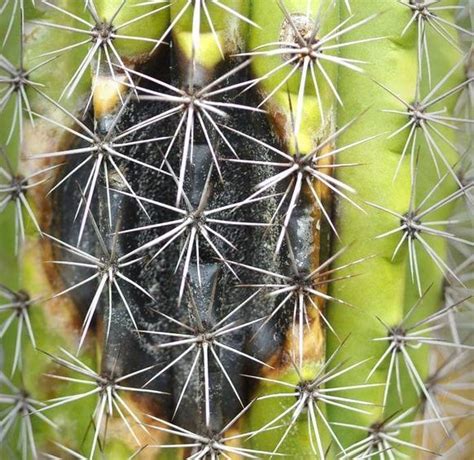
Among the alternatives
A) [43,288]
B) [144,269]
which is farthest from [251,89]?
[43,288]

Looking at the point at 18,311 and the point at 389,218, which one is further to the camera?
the point at 18,311

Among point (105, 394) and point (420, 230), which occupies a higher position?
point (420, 230)

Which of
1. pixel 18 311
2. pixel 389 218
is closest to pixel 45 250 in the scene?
pixel 18 311

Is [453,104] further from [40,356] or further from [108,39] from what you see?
[40,356]

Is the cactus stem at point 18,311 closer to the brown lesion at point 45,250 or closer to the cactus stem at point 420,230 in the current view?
the brown lesion at point 45,250

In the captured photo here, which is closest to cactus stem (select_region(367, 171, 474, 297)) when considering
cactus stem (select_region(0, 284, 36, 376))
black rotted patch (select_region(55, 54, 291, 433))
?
black rotted patch (select_region(55, 54, 291, 433))

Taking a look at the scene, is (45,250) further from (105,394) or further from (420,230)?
(420,230)

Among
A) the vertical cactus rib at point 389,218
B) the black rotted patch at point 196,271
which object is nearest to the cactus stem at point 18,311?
the black rotted patch at point 196,271

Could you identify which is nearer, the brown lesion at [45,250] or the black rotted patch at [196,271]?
the black rotted patch at [196,271]

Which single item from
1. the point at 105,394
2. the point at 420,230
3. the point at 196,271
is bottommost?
the point at 105,394
